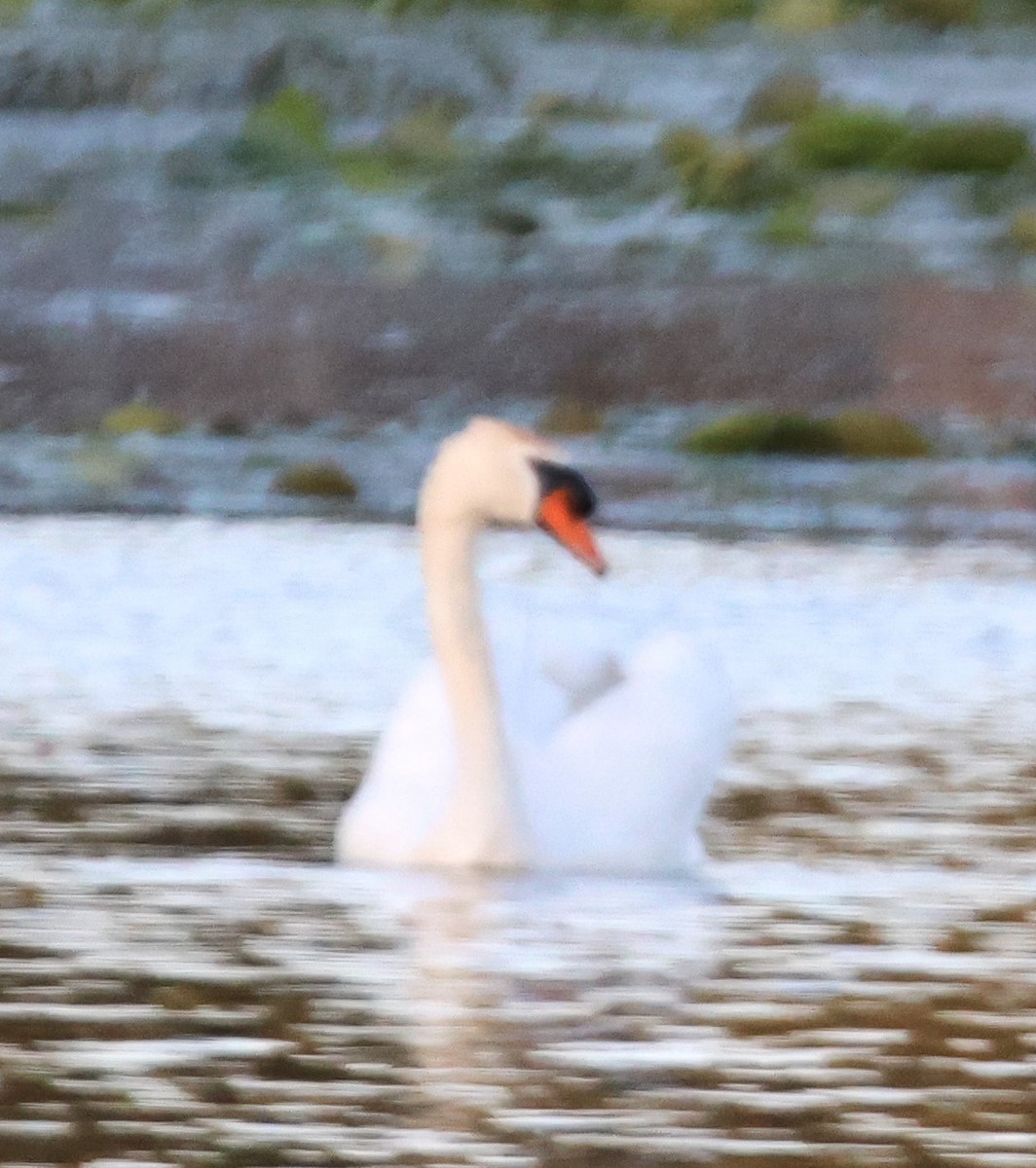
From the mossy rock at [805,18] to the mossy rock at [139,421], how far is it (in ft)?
72.4

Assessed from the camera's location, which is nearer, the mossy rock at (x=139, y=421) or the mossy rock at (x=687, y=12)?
the mossy rock at (x=139, y=421)

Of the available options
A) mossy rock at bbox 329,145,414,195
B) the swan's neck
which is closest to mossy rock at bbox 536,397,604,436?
mossy rock at bbox 329,145,414,195

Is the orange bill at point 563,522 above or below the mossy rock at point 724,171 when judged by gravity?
below

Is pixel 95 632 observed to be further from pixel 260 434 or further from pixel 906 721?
pixel 260 434

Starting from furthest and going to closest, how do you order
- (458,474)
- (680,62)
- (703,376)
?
(680,62)
(703,376)
(458,474)

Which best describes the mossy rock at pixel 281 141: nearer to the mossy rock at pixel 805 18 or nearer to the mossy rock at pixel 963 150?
the mossy rock at pixel 963 150

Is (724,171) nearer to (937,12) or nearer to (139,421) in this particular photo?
(937,12)

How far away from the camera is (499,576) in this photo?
14531mm

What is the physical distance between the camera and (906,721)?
10438 mm

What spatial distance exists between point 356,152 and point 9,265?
8.19 metres

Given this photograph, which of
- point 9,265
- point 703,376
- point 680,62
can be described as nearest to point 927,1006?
point 703,376

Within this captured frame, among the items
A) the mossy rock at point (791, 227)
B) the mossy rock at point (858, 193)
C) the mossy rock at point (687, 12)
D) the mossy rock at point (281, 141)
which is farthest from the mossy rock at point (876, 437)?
the mossy rock at point (687, 12)

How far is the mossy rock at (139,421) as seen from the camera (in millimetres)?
21156

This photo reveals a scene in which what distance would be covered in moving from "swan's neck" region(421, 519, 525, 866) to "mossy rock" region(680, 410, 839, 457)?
1162 centimetres
